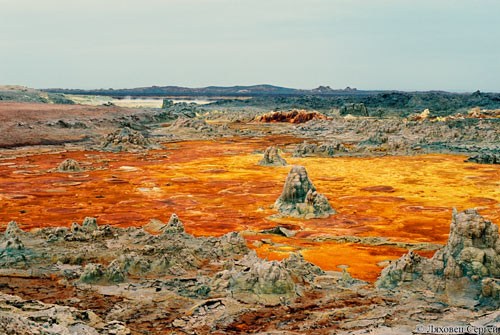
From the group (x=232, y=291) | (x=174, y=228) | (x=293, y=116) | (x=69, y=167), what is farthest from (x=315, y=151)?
(x=293, y=116)

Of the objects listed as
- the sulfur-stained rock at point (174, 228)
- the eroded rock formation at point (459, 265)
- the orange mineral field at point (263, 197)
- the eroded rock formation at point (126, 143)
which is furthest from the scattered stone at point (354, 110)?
the eroded rock formation at point (459, 265)

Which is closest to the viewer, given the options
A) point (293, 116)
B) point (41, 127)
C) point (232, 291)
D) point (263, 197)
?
point (232, 291)

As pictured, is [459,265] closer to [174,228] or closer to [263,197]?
[174,228]

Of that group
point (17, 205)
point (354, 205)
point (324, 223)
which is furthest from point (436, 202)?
point (17, 205)

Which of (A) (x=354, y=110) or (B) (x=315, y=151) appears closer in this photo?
(B) (x=315, y=151)

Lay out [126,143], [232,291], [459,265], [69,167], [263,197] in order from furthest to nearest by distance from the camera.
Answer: [126,143] < [69,167] < [263,197] < [459,265] < [232,291]

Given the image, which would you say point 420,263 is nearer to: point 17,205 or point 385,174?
point 17,205

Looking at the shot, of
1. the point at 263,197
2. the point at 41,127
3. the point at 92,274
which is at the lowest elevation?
the point at 263,197
